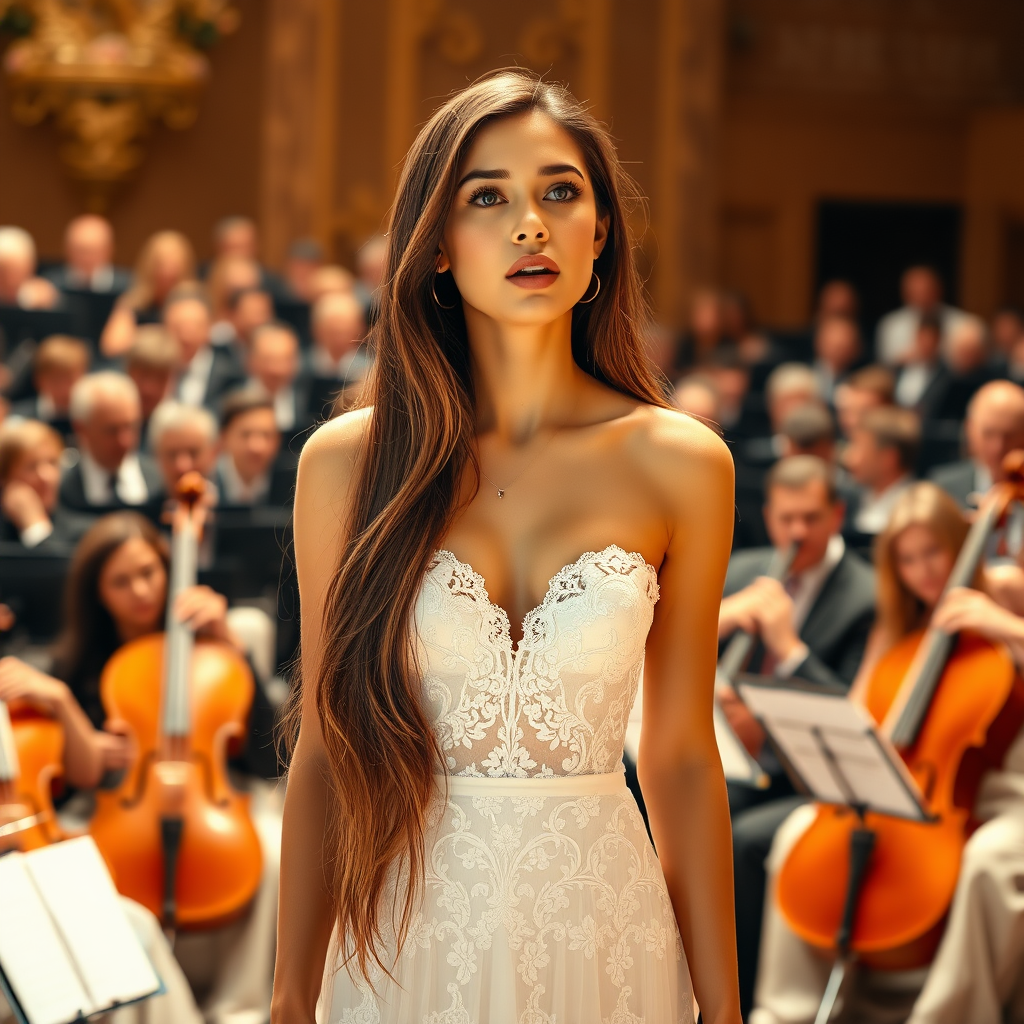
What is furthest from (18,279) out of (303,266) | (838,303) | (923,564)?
(923,564)

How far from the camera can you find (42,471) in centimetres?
444

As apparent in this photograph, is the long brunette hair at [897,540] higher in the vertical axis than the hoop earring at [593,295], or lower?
lower

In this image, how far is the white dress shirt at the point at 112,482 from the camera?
16.5 feet

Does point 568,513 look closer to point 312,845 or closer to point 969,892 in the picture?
point 312,845

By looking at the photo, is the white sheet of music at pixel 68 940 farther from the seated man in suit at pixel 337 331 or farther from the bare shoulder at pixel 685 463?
the seated man in suit at pixel 337 331

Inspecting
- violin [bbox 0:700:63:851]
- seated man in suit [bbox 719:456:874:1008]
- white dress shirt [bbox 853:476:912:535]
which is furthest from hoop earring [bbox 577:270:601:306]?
white dress shirt [bbox 853:476:912:535]

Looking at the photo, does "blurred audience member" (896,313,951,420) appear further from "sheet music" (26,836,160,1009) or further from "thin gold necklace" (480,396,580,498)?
"thin gold necklace" (480,396,580,498)

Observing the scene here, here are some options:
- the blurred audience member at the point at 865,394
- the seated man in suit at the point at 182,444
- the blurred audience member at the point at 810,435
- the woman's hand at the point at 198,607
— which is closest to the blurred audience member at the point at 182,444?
the seated man in suit at the point at 182,444

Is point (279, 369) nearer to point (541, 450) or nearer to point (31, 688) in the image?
point (31, 688)

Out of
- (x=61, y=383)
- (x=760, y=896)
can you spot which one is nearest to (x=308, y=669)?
(x=760, y=896)

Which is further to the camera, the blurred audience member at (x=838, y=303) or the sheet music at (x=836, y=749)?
the blurred audience member at (x=838, y=303)

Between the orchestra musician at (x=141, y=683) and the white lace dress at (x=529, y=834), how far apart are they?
1.68m

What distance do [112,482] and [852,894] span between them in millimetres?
2990

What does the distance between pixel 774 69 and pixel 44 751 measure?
26.2ft
